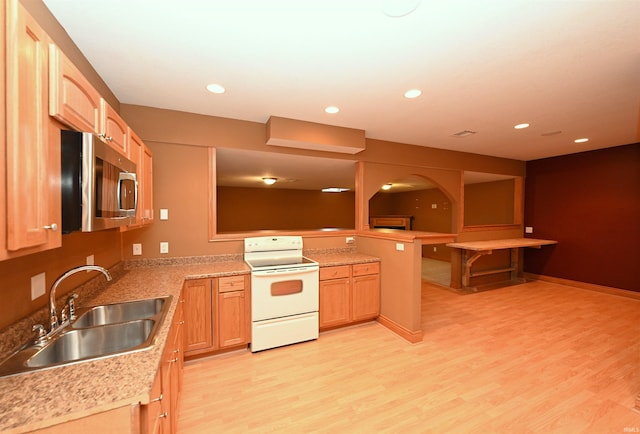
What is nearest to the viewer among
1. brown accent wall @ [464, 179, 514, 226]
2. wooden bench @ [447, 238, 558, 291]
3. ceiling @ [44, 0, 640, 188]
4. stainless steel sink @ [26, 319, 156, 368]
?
stainless steel sink @ [26, 319, 156, 368]

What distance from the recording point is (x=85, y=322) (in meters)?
1.53

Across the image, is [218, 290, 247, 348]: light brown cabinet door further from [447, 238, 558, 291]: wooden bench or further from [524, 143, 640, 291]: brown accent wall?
[524, 143, 640, 291]: brown accent wall

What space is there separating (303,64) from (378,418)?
2.70 metres

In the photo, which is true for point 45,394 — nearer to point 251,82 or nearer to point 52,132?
point 52,132

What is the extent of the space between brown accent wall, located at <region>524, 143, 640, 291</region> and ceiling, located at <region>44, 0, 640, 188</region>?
2.04 metres

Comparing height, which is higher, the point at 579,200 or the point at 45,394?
the point at 579,200

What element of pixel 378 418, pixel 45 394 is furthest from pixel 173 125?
pixel 378 418

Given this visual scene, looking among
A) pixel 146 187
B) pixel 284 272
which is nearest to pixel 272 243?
pixel 284 272

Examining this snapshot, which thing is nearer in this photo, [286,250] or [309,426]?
[309,426]

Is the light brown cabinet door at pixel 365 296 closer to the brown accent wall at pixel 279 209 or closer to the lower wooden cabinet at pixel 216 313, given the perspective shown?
the lower wooden cabinet at pixel 216 313

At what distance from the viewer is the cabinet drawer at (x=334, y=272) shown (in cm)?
A: 303

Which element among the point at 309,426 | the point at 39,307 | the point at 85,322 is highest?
the point at 39,307

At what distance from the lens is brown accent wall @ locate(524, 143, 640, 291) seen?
437 cm

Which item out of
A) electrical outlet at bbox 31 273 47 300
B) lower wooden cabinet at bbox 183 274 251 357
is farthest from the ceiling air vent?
electrical outlet at bbox 31 273 47 300
